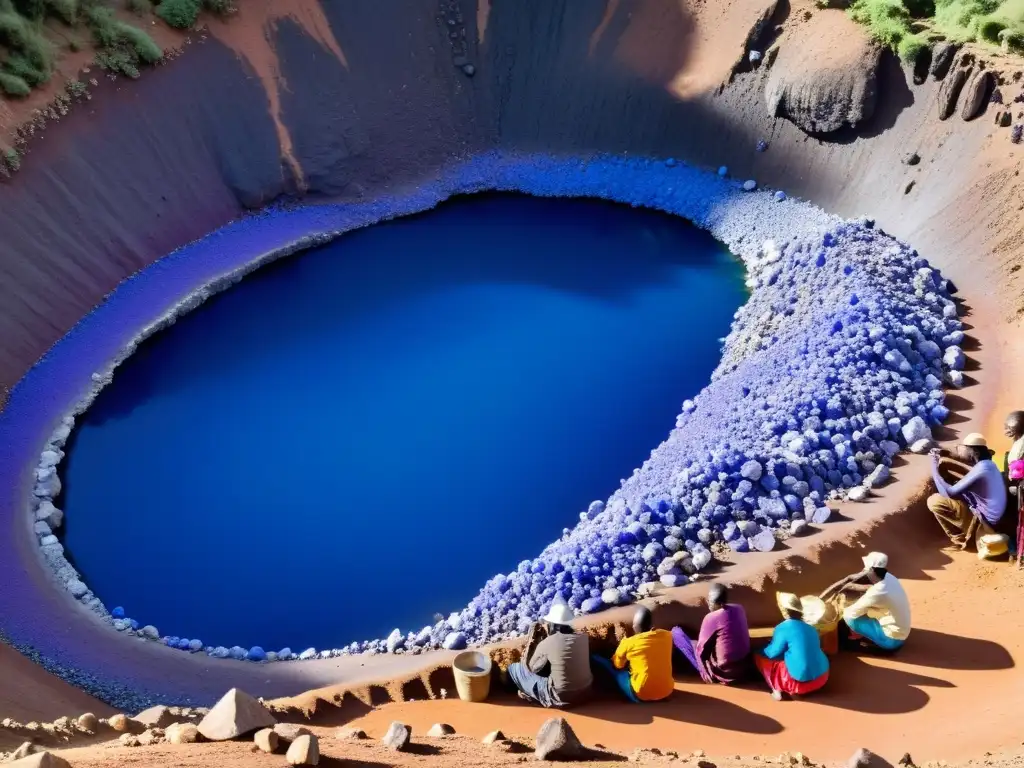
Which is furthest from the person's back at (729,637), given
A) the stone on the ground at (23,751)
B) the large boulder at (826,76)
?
Result: the large boulder at (826,76)

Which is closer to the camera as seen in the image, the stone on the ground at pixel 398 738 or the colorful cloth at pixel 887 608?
the stone on the ground at pixel 398 738

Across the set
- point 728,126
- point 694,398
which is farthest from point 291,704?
point 728,126

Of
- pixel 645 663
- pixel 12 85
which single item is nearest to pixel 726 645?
pixel 645 663

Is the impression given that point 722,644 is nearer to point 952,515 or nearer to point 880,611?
point 880,611

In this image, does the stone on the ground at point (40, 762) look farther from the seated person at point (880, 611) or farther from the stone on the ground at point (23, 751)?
the seated person at point (880, 611)

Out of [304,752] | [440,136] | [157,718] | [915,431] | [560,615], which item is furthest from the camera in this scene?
[440,136]

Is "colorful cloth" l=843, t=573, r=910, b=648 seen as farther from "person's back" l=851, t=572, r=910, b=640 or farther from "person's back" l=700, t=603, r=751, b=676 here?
"person's back" l=700, t=603, r=751, b=676

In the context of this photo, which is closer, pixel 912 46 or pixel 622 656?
pixel 622 656
